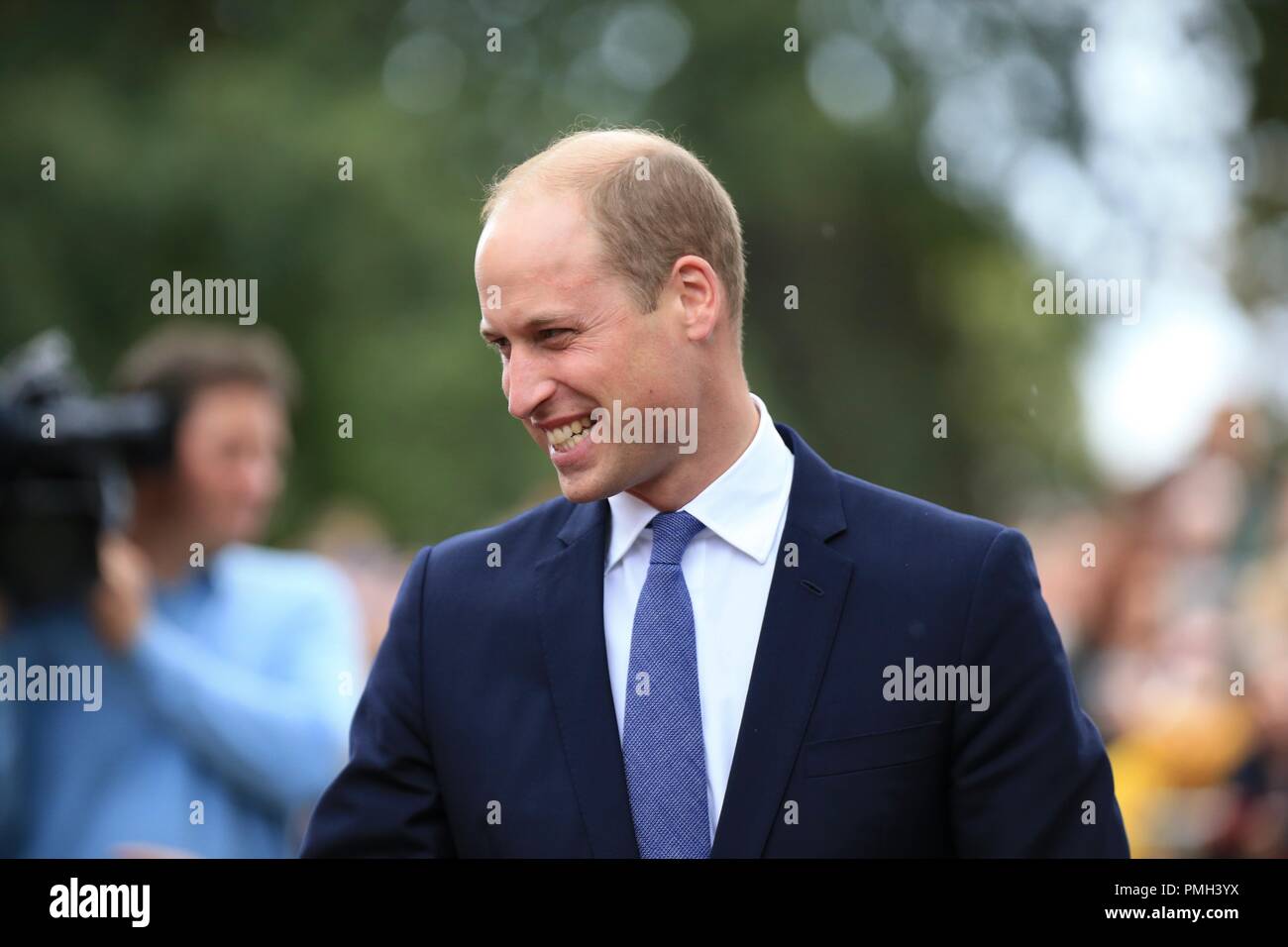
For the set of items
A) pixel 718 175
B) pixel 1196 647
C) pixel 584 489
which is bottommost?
pixel 1196 647

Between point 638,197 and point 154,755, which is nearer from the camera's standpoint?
point 638,197

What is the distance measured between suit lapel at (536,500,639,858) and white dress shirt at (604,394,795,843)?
3 centimetres

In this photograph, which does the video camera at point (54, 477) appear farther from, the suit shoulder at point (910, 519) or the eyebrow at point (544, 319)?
the suit shoulder at point (910, 519)

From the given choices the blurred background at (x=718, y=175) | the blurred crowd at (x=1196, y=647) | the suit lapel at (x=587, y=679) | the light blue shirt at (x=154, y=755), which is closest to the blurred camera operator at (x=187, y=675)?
the light blue shirt at (x=154, y=755)

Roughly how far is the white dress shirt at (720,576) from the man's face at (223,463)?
1609 mm

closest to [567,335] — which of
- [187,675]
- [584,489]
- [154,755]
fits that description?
[584,489]

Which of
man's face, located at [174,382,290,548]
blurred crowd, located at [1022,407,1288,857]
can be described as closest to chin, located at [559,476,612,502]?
man's face, located at [174,382,290,548]

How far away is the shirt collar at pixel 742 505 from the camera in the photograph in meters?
2.27

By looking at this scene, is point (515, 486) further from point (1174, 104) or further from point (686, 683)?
point (686, 683)

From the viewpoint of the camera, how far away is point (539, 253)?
219cm

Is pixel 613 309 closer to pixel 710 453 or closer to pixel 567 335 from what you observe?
pixel 567 335

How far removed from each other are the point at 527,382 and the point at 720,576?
0.36 metres

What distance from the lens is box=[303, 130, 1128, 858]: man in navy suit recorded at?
211cm

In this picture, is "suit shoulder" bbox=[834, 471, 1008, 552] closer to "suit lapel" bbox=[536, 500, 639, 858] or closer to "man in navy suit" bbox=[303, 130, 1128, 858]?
"man in navy suit" bbox=[303, 130, 1128, 858]
